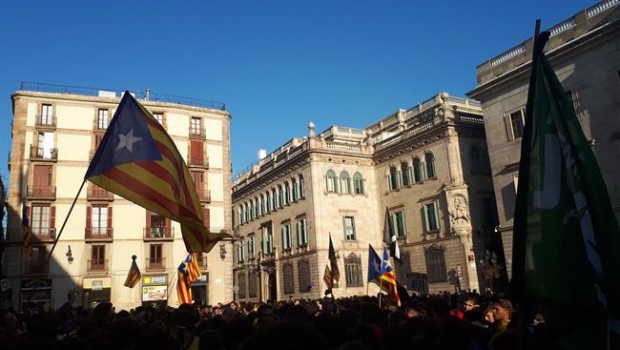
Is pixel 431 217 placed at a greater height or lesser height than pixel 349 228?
lesser

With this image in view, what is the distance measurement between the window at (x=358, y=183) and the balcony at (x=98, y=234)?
19836mm

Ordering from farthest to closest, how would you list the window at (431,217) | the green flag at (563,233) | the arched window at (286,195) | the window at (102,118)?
the arched window at (286,195) < the window at (102,118) < the window at (431,217) < the green flag at (563,233)

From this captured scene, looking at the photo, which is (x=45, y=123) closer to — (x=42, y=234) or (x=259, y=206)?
(x=42, y=234)

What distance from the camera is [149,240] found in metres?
35.2

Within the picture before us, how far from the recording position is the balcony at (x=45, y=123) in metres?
34.9

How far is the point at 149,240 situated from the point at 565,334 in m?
34.8

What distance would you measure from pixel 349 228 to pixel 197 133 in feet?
48.3

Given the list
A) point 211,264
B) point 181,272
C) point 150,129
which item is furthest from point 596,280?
Answer: point 211,264

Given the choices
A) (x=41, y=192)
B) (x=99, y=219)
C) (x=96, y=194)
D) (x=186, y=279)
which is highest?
(x=41, y=192)

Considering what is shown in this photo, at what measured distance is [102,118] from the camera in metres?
37.0

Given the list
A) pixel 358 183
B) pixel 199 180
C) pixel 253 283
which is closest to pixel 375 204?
pixel 358 183

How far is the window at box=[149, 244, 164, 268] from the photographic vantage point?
3494 centimetres

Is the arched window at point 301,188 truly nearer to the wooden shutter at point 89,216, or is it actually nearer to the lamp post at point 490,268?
the lamp post at point 490,268

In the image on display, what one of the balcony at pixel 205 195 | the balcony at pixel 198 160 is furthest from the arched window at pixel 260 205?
the balcony at pixel 205 195
